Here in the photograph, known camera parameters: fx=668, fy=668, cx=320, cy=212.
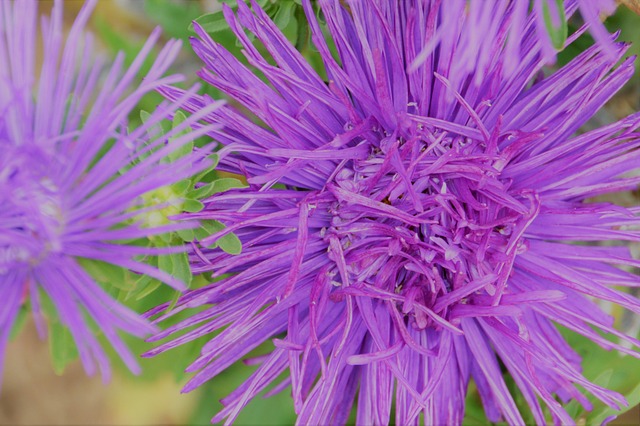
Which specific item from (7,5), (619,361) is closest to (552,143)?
(619,361)

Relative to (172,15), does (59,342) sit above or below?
below

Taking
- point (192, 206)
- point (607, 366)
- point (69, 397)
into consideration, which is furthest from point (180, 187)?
point (69, 397)

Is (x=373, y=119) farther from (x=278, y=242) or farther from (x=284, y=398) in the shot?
(x=284, y=398)

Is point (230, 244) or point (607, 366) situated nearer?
point (230, 244)

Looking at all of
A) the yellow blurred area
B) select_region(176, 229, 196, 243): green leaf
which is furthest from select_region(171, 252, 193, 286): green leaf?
the yellow blurred area

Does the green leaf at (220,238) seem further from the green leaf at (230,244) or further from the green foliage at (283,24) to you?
the green foliage at (283,24)

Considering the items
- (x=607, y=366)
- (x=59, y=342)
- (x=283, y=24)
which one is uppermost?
(x=283, y=24)

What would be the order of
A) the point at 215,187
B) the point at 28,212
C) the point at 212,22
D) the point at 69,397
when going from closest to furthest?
1. the point at 28,212
2. the point at 215,187
3. the point at 212,22
4. the point at 69,397

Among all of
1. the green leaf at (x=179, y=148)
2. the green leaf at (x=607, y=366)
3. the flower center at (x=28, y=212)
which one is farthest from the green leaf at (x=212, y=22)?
the green leaf at (x=607, y=366)

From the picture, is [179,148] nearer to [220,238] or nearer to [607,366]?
[220,238]
